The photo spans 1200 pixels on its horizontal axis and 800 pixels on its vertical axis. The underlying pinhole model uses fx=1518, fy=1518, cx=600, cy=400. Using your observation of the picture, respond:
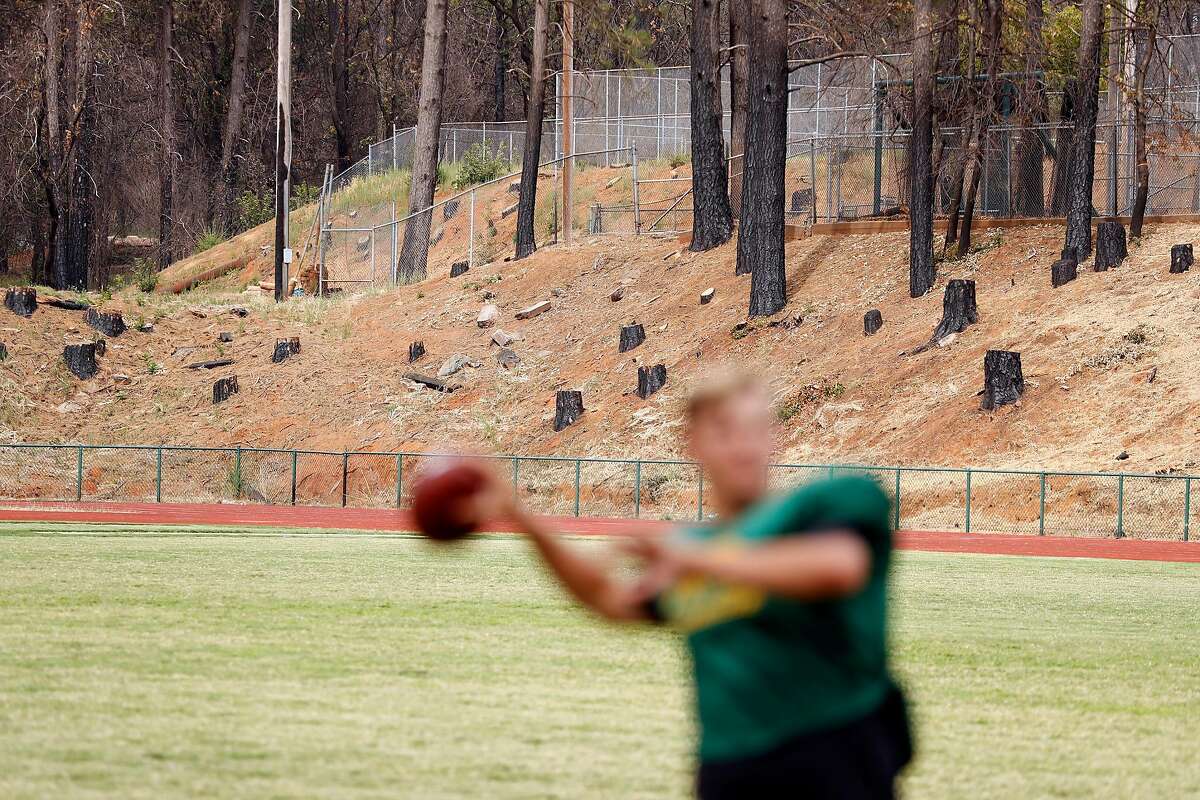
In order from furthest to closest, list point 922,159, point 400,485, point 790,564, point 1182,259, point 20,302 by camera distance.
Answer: point 20,302, point 922,159, point 1182,259, point 400,485, point 790,564

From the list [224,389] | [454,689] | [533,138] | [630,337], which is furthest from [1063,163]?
[454,689]

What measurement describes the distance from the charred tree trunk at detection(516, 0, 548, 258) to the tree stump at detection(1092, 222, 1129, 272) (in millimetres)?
17411

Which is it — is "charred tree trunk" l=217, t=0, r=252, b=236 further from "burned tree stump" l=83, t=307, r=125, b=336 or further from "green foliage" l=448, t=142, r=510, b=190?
"burned tree stump" l=83, t=307, r=125, b=336

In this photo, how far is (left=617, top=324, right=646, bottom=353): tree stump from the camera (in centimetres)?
3741

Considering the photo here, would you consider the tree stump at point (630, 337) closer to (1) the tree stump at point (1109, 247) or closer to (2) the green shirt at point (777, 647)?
(1) the tree stump at point (1109, 247)

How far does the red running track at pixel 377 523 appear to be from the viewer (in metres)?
24.0

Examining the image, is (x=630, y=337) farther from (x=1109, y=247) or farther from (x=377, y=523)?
(x=377, y=523)

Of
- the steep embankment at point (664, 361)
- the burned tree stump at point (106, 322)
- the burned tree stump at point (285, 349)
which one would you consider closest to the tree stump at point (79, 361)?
the steep embankment at point (664, 361)

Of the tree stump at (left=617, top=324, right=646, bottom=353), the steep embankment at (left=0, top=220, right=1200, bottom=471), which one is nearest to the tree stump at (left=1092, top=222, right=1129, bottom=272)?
the steep embankment at (left=0, top=220, right=1200, bottom=471)

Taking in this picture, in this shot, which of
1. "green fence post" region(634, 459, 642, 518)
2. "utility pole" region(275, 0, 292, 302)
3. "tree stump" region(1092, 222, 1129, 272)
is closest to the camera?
"green fence post" region(634, 459, 642, 518)

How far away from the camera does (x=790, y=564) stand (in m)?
3.15

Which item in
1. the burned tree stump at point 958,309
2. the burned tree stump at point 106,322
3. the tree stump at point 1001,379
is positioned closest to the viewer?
the tree stump at point 1001,379

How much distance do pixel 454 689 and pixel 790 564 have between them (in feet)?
22.5

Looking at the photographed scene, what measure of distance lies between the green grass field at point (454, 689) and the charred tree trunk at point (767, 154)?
1983 cm
